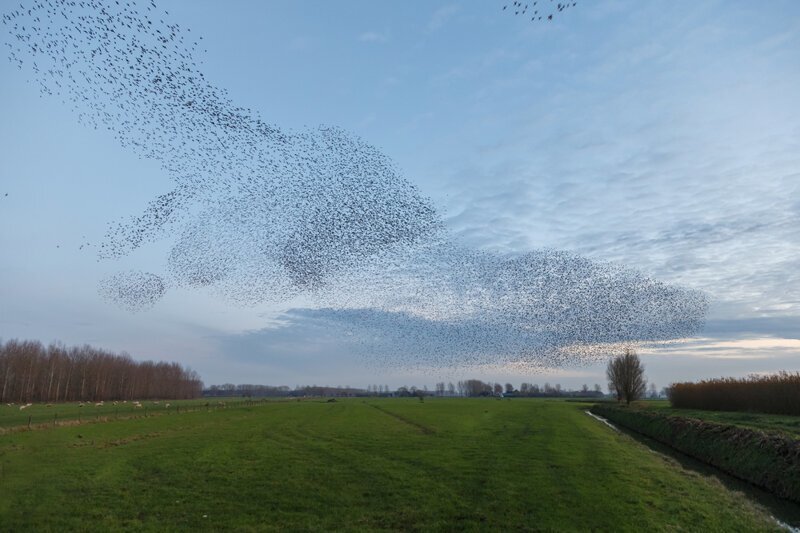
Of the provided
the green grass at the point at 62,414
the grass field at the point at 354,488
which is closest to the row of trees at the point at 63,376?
the green grass at the point at 62,414

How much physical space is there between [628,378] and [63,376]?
15764 centimetres

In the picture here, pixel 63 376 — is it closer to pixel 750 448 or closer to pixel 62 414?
pixel 62 414

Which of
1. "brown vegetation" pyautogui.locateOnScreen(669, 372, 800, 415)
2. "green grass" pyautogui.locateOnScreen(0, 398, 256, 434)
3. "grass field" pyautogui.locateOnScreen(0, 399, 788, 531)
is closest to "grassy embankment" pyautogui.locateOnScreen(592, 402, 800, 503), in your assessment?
"grass field" pyautogui.locateOnScreen(0, 399, 788, 531)

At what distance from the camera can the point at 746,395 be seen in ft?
183

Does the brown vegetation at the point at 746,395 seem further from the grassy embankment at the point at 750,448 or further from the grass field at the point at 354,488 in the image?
the grass field at the point at 354,488

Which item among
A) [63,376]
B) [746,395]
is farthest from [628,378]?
[63,376]

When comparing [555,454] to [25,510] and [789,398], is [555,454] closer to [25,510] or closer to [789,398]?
[25,510]

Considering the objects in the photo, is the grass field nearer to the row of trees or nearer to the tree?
the tree

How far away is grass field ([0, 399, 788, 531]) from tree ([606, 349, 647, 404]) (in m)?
83.9

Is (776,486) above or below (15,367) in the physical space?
below

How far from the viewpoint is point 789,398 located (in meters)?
47.4

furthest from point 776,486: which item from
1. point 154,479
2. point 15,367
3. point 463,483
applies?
point 15,367

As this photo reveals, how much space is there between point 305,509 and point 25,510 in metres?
8.66

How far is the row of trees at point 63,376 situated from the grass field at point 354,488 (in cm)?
13085
